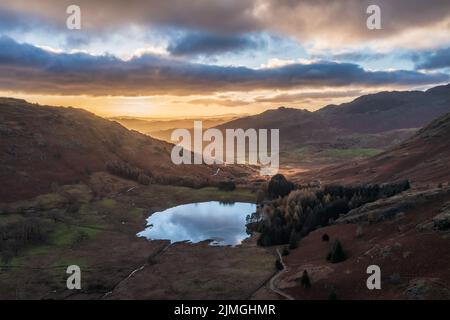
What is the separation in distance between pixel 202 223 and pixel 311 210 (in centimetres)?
3508

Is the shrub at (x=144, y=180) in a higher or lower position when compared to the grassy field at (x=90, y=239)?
Answer: higher

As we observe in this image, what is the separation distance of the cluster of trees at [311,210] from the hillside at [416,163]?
47.1 ft

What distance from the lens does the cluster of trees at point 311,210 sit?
291 ft

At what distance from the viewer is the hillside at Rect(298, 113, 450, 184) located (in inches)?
4256

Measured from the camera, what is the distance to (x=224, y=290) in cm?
6378

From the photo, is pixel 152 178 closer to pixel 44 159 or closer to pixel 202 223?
pixel 44 159

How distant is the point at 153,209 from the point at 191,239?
35.9 meters

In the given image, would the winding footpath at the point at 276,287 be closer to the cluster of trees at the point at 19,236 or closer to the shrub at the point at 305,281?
the shrub at the point at 305,281

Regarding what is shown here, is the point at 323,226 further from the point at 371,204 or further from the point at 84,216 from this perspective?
the point at 84,216

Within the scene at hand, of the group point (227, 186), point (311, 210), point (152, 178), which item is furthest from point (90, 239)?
point (152, 178)

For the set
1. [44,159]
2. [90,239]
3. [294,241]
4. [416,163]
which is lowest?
[90,239]

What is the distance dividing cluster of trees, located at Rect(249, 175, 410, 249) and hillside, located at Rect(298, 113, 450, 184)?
1437cm

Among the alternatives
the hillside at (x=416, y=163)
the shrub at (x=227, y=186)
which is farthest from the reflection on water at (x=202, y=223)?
the hillside at (x=416, y=163)

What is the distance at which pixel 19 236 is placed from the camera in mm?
93438
